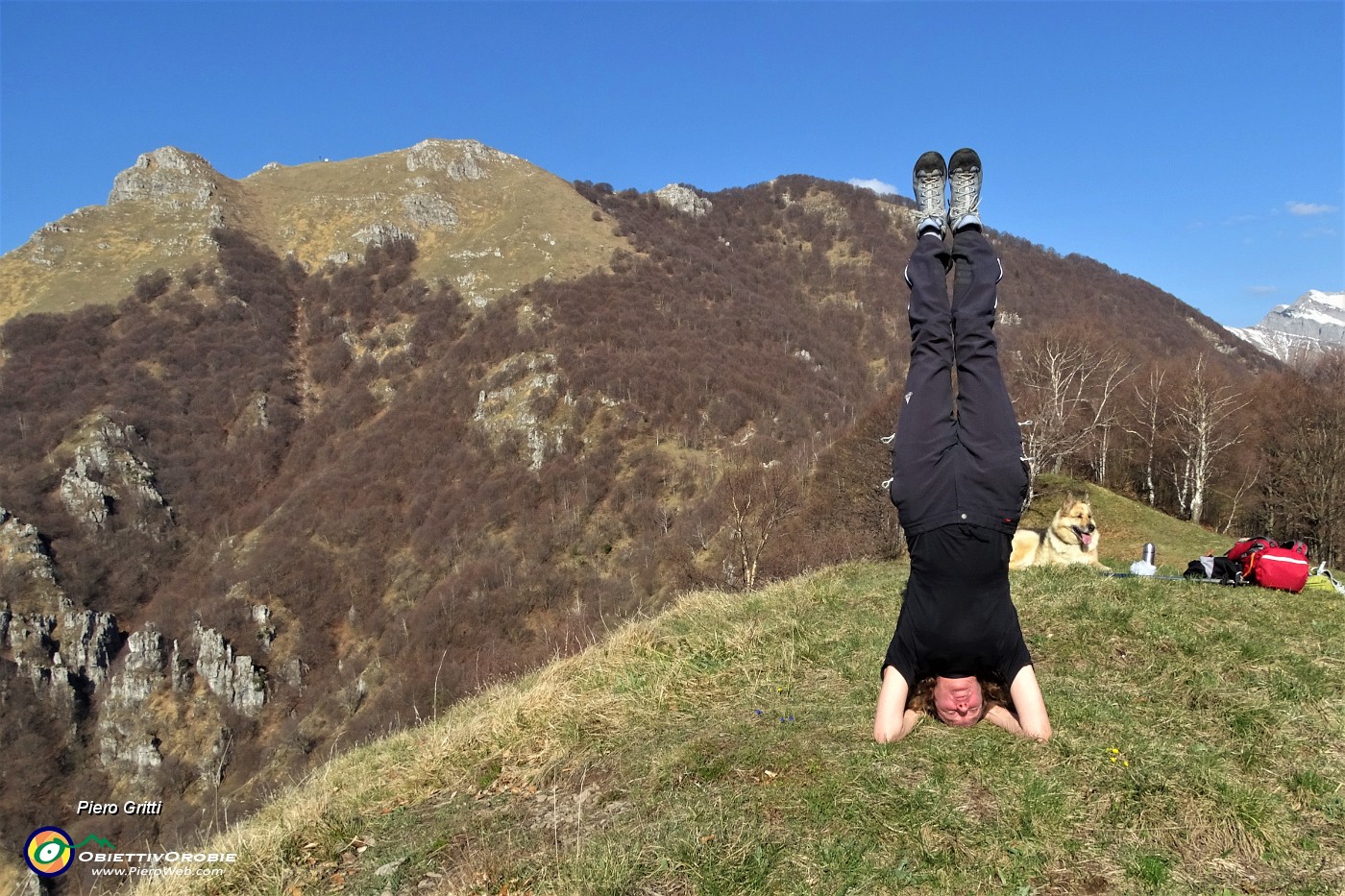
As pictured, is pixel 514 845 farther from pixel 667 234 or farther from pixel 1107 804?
pixel 667 234

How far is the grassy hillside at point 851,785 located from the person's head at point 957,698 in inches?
4.3

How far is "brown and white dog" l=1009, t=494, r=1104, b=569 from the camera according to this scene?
9891 mm

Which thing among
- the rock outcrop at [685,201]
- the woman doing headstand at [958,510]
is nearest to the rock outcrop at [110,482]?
the woman doing headstand at [958,510]

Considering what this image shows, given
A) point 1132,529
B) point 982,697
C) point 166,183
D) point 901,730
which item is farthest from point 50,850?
point 166,183

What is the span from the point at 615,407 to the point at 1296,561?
2515 inches

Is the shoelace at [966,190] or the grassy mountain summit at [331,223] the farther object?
the grassy mountain summit at [331,223]

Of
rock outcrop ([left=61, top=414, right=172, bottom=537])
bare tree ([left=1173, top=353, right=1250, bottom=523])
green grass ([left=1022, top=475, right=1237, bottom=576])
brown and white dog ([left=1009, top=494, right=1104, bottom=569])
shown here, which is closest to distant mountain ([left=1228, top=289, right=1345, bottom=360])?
bare tree ([left=1173, top=353, right=1250, bottom=523])

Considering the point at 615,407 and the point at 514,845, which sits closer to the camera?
the point at 514,845

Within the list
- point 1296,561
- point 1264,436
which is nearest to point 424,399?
point 1264,436

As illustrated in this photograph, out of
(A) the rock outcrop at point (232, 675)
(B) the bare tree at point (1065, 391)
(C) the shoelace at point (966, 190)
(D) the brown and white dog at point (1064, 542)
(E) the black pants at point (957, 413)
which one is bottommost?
(A) the rock outcrop at point (232, 675)

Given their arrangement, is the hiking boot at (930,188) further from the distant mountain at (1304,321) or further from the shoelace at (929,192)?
the distant mountain at (1304,321)

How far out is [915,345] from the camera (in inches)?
162

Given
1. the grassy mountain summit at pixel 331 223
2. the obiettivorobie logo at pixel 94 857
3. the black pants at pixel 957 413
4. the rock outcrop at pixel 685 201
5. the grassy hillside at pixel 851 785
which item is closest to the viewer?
the grassy hillside at pixel 851 785

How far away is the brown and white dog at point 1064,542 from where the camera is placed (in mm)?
9891
